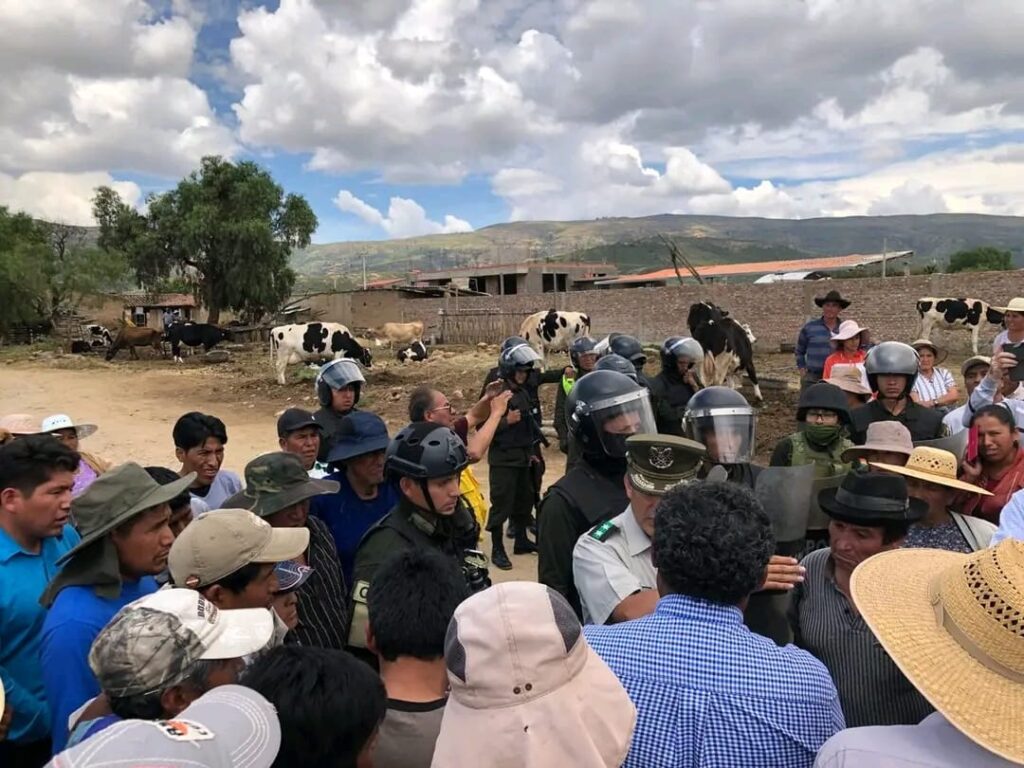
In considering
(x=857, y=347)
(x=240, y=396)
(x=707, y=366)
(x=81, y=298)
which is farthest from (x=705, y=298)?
(x=81, y=298)

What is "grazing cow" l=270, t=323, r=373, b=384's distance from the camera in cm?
1844

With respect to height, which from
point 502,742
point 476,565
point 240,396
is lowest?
point 240,396

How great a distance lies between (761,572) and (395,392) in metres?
13.4

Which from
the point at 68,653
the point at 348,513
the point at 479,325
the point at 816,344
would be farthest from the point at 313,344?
the point at 68,653

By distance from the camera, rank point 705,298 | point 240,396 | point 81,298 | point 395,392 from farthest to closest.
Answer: point 81,298 < point 705,298 < point 240,396 < point 395,392

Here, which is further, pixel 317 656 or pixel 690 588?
pixel 690 588

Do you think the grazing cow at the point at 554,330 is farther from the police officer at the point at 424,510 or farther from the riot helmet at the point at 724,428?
the police officer at the point at 424,510

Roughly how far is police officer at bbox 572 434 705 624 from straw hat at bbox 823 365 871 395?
2696mm

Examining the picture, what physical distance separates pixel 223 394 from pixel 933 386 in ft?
49.0

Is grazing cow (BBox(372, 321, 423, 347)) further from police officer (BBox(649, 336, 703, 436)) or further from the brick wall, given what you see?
police officer (BBox(649, 336, 703, 436))

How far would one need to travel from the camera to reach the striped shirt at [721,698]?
146 centimetres

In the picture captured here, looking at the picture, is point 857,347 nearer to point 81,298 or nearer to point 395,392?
point 395,392

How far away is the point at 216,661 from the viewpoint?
5.40 feet

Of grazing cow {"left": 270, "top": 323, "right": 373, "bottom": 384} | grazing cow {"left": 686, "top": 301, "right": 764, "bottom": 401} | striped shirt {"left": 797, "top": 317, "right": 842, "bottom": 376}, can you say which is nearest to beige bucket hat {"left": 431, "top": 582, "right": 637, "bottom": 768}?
striped shirt {"left": 797, "top": 317, "right": 842, "bottom": 376}
